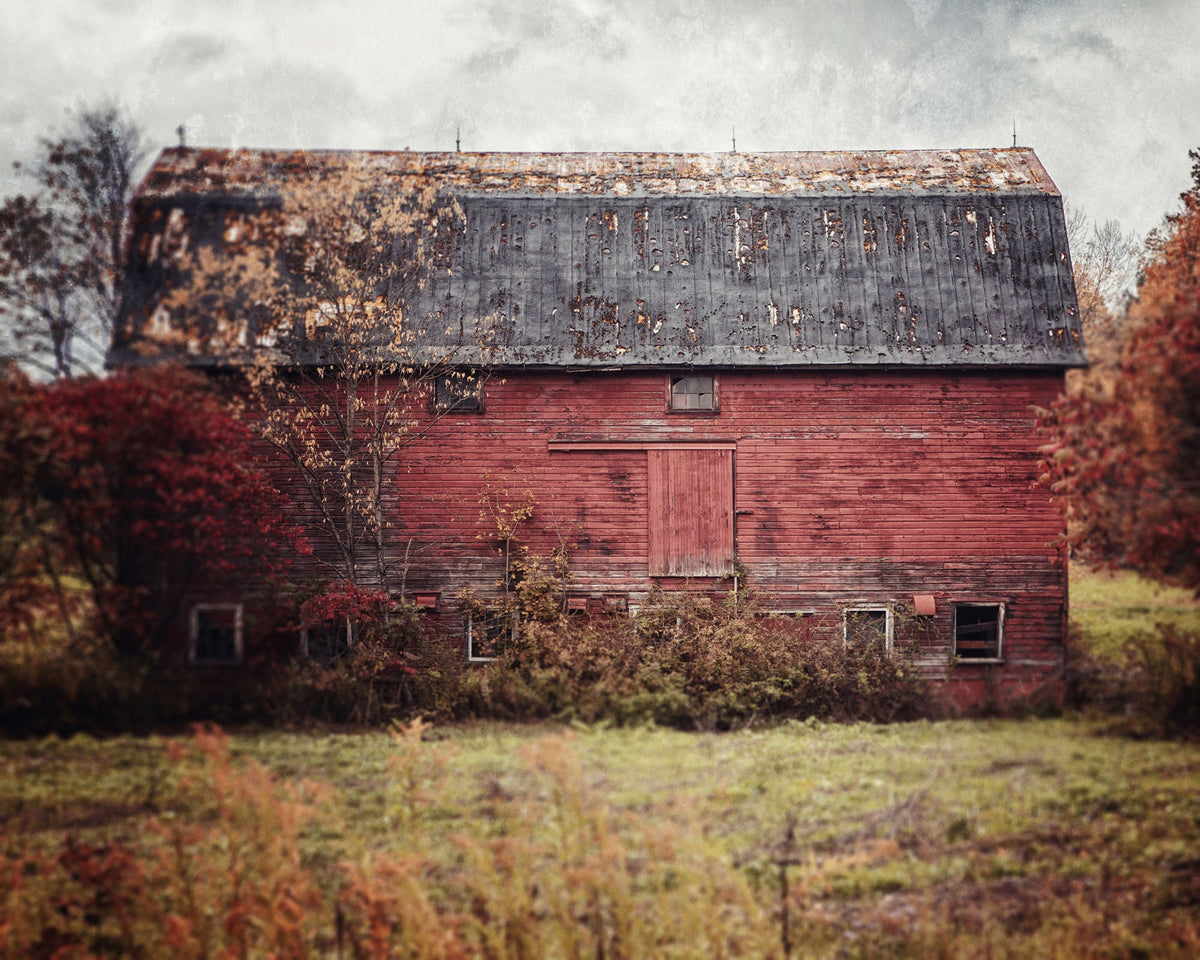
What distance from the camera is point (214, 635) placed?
24.9ft

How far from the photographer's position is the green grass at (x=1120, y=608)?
7.05 meters

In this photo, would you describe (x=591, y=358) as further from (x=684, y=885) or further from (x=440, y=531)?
(x=684, y=885)

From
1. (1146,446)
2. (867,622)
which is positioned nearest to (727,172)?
(867,622)

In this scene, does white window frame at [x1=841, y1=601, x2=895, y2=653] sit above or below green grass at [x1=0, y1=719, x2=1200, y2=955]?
above

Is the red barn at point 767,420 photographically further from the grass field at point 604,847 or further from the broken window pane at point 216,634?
the broken window pane at point 216,634

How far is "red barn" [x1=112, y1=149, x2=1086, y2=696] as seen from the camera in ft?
42.9

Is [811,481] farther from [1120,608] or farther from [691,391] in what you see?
[1120,608]

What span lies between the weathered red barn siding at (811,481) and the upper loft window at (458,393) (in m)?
0.14

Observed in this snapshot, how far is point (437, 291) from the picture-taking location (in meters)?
12.8

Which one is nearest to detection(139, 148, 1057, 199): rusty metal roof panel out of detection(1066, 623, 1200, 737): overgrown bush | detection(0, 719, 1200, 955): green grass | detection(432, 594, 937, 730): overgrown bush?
detection(432, 594, 937, 730): overgrown bush

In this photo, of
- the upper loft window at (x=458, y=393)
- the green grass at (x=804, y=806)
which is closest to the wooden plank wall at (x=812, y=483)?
the upper loft window at (x=458, y=393)

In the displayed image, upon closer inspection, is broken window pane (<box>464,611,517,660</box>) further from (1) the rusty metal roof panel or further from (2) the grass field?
(1) the rusty metal roof panel

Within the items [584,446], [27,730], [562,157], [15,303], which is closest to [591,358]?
[584,446]

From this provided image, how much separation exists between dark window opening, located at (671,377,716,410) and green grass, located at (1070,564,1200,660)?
573 cm
